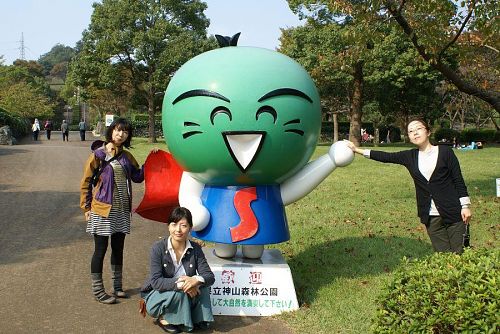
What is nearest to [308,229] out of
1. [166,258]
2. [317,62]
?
[166,258]

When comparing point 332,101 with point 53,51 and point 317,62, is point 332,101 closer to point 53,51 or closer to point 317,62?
point 317,62

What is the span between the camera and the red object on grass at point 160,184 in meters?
5.27

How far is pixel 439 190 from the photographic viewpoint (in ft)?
15.3

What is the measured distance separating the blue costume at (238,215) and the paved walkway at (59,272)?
2.39ft

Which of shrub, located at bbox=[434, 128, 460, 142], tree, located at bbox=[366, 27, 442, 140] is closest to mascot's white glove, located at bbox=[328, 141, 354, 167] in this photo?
tree, located at bbox=[366, 27, 442, 140]

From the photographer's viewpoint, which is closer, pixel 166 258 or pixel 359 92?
pixel 166 258

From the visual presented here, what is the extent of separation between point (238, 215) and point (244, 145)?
688 millimetres

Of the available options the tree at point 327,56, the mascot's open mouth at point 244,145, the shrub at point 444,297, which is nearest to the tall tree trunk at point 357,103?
the tree at point 327,56

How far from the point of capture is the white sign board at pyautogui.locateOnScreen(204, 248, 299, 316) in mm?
4938

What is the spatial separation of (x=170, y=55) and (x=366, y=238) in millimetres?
23295

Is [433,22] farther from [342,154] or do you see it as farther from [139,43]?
[139,43]

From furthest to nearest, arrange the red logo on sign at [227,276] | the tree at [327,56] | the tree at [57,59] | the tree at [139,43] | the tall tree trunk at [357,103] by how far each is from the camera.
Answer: the tree at [57,59]
the tree at [139,43]
the tall tree trunk at [357,103]
the tree at [327,56]
the red logo on sign at [227,276]

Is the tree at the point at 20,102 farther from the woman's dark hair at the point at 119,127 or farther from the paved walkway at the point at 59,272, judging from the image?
the woman's dark hair at the point at 119,127

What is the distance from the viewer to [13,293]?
5.24 meters
